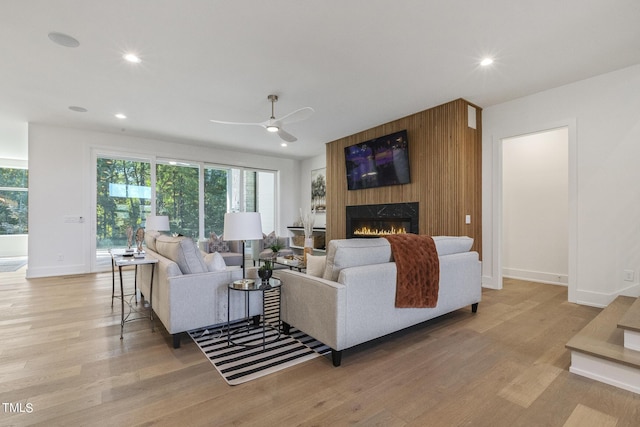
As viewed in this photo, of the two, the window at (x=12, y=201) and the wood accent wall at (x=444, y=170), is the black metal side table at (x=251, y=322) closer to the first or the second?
the wood accent wall at (x=444, y=170)

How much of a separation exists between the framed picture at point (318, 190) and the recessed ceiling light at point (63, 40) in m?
5.60

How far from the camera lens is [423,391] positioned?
1.87m

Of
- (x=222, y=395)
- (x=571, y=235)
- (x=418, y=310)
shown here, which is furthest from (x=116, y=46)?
(x=571, y=235)

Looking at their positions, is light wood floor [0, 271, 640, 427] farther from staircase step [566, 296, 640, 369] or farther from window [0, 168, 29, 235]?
window [0, 168, 29, 235]

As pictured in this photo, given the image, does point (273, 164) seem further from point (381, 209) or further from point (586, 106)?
point (586, 106)

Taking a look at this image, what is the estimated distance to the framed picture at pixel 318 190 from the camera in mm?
7823

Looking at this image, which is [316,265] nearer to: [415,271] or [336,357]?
[336,357]

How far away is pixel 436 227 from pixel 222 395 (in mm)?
3647

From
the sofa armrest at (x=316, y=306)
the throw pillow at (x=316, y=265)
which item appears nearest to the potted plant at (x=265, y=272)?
the sofa armrest at (x=316, y=306)

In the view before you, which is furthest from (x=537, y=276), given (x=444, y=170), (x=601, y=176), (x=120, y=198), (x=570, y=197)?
(x=120, y=198)

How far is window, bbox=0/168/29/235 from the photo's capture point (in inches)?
329

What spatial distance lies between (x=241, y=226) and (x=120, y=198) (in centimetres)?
496

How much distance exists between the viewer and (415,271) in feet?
8.62

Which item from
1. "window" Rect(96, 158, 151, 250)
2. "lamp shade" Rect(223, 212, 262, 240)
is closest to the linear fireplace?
"lamp shade" Rect(223, 212, 262, 240)
